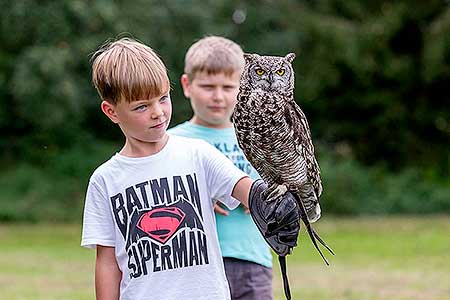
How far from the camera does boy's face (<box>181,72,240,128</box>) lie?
404 centimetres

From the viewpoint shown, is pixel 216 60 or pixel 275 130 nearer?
pixel 275 130

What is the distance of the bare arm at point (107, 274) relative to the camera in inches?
118

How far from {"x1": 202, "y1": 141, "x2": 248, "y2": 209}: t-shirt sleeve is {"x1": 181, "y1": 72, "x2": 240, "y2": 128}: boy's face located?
3.55 ft

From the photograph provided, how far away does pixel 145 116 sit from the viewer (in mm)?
2812

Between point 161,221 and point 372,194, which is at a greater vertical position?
point 372,194

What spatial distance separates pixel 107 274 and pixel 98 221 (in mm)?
192

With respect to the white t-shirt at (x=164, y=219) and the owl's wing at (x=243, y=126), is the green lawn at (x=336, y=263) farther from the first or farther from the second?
the owl's wing at (x=243, y=126)

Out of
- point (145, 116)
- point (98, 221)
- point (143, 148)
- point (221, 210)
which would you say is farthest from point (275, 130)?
point (221, 210)

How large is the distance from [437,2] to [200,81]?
561 inches

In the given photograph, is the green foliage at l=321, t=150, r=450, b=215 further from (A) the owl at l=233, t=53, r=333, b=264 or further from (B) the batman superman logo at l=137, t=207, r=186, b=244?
(A) the owl at l=233, t=53, r=333, b=264

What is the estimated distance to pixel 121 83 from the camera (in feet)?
9.21

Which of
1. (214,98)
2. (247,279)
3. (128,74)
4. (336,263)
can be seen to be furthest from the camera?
(336,263)

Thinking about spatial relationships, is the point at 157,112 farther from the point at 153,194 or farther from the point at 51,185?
the point at 51,185

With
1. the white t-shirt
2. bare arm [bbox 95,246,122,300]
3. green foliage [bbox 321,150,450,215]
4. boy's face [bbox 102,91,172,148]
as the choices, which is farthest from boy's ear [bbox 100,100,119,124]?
green foliage [bbox 321,150,450,215]
